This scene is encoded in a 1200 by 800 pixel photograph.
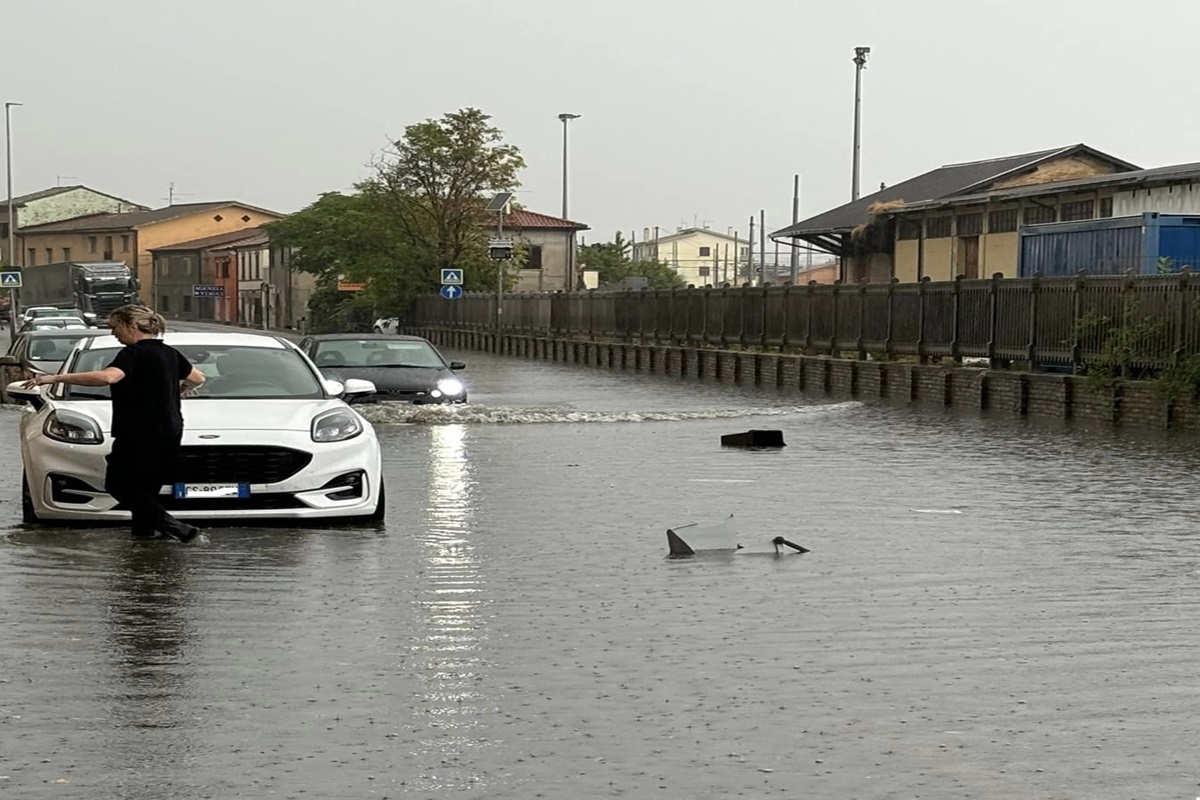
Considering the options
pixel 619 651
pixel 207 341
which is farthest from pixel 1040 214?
pixel 619 651

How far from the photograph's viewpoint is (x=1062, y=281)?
30.2 meters

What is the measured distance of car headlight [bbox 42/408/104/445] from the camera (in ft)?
41.6

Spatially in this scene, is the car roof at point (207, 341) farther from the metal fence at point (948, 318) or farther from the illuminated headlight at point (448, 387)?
the metal fence at point (948, 318)

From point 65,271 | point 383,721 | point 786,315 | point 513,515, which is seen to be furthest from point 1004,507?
point 65,271

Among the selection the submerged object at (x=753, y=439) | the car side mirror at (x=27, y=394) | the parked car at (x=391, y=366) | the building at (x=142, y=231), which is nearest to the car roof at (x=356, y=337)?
the parked car at (x=391, y=366)

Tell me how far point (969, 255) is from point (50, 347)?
31853 millimetres

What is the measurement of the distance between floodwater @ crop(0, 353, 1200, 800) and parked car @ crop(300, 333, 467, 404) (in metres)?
10.3

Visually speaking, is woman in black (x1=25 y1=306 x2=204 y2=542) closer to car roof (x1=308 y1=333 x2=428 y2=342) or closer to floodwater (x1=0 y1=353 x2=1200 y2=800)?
floodwater (x1=0 y1=353 x2=1200 y2=800)

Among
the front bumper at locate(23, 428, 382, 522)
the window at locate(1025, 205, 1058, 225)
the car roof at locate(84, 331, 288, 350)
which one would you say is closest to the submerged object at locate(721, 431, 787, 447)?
the car roof at locate(84, 331, 288, 350)

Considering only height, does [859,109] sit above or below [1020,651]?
above

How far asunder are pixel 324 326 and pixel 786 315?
6680 centimetres

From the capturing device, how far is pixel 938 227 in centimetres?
5809

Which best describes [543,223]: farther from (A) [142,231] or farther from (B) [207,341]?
(B) [207,341]

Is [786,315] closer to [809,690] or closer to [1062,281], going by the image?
[1062,281]
